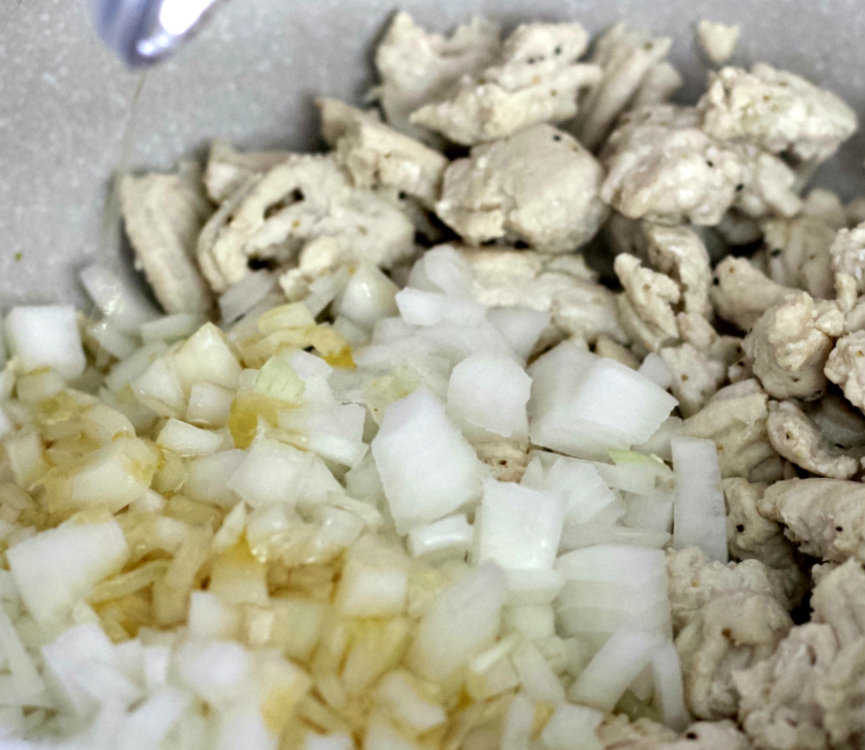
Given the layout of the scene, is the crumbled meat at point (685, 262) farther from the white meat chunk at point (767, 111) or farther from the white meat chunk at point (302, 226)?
the white meat chunk at point (302, 226)

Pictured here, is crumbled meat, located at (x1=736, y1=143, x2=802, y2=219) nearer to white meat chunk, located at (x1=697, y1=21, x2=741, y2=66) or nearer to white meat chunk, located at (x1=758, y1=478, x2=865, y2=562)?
white meat chunk, located at (x1=697, y1=21, x2=741, y2=66)

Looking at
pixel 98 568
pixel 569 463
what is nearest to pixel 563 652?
pixel 569 463

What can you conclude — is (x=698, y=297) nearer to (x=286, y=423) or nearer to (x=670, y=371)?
(x=670, y=371)

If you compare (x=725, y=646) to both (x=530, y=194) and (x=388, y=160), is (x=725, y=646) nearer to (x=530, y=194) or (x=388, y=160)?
(x=530, y=194)

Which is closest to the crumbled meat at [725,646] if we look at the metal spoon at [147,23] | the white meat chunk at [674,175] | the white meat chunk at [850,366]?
the white meat chunk at [850,366]

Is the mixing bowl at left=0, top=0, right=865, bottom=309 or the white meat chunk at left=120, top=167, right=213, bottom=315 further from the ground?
the mixing bowl at left=0, top=0, right=865, bottom=309

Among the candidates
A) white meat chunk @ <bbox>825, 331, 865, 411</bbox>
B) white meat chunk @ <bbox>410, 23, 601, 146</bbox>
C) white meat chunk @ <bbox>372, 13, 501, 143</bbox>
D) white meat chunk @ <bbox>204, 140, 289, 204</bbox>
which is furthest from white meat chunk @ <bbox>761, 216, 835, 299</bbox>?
white meat chunk @ <bbox>204, 140, 289, 204</bbox>
